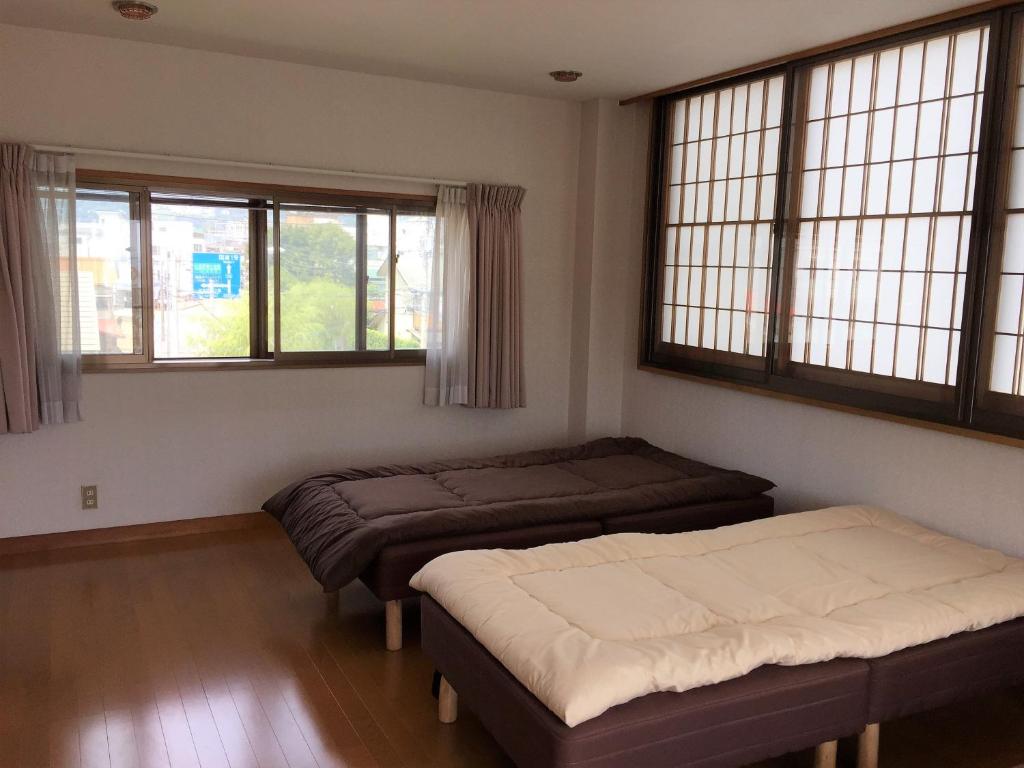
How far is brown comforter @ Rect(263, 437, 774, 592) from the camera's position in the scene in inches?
124

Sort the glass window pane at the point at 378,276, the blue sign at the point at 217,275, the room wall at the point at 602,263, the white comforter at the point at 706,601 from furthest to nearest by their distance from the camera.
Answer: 1. the room wall at the point at 602,263
2. the glass window pane at the point at 378,276
3. the blue sign at the point at 217,275
4. the white comforter at the point at 706,601

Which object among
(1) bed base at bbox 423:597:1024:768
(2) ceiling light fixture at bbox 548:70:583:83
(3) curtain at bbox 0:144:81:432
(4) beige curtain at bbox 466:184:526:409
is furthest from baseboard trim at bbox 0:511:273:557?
(2) ceiling light fixture at bbox 548:70:583:83

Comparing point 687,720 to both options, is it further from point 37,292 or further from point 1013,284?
point 37,292

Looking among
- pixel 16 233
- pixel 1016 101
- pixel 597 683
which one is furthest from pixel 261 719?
pixel 1016 101

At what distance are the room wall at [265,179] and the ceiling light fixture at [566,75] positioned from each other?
20.5 inches

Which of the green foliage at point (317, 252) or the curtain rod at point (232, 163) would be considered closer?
the curtain rod at point (232, 163)

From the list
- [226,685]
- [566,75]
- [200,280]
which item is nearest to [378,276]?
[200,280]

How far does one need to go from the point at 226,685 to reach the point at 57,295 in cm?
202

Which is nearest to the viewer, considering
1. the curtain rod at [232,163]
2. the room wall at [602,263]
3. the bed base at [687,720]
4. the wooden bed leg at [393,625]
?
the bed base at [687,720]

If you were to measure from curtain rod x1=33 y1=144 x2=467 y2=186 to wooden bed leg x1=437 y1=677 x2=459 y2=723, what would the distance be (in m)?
2.67

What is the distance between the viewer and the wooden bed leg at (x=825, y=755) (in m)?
2.30

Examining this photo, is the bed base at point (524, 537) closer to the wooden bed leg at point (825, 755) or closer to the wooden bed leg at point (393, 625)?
the wooden bed leg at point (393, 625)

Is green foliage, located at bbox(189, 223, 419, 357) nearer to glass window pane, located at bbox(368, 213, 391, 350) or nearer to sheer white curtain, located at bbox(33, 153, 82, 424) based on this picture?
glass window pane, located at bbox(368, 213, 391, 350)

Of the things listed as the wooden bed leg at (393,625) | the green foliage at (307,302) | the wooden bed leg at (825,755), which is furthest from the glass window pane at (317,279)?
the wooden bed leg at (825,755)
